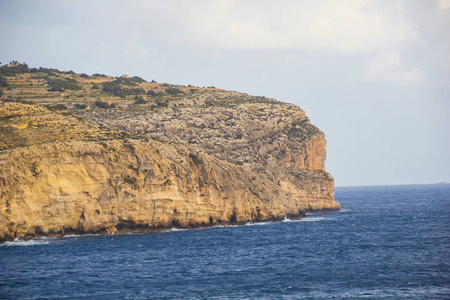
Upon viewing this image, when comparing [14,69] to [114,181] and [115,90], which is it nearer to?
[115,90]

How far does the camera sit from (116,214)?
6059 cm

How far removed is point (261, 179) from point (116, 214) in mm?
24409

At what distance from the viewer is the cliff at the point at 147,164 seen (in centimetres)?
5741

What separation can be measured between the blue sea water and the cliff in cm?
323

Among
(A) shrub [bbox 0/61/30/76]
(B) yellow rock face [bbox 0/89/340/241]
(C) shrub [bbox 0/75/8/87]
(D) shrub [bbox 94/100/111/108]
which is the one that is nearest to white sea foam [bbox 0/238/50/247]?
(B) yellow rock face [bbox 0/89/340/241]

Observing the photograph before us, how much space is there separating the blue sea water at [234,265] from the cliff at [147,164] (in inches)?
127

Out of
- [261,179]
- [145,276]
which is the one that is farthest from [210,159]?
[145,276]

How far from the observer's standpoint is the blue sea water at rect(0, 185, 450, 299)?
33969 millimetres

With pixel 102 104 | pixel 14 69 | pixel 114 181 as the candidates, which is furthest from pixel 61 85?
pixel 114 181

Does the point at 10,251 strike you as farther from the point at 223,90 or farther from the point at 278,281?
the point at 223,90

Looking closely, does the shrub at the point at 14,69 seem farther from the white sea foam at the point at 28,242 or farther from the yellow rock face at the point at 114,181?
the white sea foam at the point at 28,242

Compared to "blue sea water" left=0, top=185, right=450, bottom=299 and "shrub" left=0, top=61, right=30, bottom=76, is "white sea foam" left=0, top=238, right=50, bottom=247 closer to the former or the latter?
"blue sea water" left=0, top=185, right=450, bottom=299

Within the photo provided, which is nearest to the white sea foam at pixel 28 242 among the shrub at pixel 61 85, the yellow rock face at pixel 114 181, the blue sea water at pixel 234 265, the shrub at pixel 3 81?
the blue sea water at pixel 234 265

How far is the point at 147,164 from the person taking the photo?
210 feet
